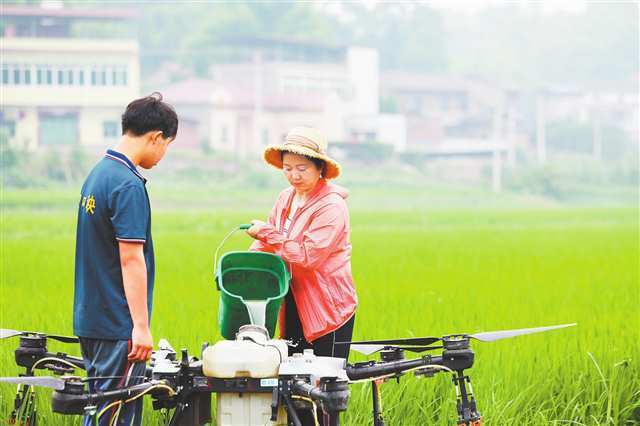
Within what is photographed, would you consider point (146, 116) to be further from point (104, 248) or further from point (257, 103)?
point (257, 103)

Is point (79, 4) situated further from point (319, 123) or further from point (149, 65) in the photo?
point (319, 123)

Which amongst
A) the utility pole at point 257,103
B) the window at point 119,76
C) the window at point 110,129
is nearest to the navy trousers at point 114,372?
the window at point 110,129

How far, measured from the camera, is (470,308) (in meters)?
8.33

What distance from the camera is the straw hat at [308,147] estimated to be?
14.0 feet

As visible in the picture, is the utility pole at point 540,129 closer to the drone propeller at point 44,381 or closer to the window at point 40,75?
the window at point 40,75

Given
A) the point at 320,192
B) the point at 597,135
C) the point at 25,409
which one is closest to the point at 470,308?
the point at 320,192

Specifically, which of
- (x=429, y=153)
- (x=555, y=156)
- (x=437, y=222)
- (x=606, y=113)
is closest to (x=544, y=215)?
(x=437, y=222)

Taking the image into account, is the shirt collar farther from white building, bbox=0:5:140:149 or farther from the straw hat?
white building, bbox=0:5:140:149

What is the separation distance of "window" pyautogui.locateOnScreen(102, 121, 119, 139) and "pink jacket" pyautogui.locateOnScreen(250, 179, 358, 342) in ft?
138

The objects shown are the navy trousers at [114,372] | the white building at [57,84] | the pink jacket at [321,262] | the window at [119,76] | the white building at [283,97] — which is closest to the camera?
the navy trousers at [114,372]

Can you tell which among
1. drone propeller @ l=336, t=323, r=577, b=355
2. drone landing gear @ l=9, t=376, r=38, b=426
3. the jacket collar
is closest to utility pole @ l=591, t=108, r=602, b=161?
the jacket collar

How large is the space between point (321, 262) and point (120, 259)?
2.70 ft

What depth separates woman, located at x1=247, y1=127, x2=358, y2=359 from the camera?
4.25 m

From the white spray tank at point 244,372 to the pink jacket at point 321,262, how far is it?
2.00 feet
